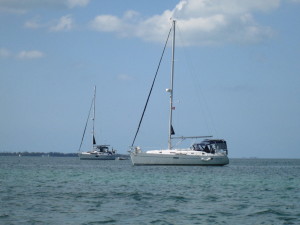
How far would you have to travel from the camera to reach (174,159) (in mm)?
70688

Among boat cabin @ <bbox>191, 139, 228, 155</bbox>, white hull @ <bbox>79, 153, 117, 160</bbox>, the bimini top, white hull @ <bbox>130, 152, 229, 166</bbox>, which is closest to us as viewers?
white hull @ <bbox>130, 152, 229, 166</bbox>

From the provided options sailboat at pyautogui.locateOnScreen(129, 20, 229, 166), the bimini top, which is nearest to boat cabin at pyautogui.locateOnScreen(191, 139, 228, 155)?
the bimini top

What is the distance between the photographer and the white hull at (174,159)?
70500 mm

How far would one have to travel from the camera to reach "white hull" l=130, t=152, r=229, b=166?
2776 inches

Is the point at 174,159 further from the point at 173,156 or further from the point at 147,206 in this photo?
the point at 147,206

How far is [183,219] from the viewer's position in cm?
2331

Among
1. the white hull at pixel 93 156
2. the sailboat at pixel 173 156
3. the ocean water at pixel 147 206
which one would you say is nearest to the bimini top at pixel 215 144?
the sailboat at pixel 173 156

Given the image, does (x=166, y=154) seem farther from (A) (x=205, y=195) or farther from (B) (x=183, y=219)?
(B) (x=183, y=219)

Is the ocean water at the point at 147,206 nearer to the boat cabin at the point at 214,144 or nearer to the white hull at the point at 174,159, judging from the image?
the white hull at the point at 174,159

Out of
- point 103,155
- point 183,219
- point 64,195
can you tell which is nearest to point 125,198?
point 64,195

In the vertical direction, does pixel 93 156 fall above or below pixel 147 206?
above

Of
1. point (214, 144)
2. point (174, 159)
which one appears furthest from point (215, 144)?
point (174, 159)

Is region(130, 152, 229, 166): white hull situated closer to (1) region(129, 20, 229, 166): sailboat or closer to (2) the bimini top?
(1) region(129, 20, 229, 166): sailboat

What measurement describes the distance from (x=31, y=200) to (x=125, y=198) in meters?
5.51
